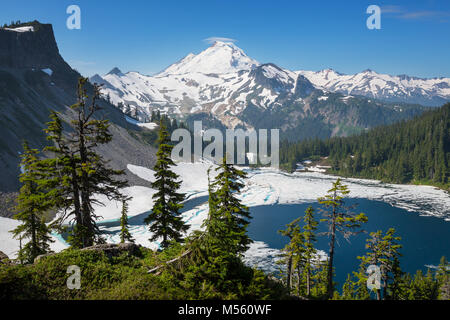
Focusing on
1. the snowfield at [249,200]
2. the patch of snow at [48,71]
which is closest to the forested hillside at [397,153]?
the snowfield at [249,200]

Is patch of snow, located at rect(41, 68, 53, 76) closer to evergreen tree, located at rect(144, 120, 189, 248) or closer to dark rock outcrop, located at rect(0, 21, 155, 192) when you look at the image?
dark rock outcrop, located at rect(0, 21, 155, 192)

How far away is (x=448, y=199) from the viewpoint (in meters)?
92.1

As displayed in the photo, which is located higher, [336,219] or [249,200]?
[336,219]

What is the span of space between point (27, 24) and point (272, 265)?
512ft

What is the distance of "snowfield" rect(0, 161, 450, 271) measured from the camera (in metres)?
47.2

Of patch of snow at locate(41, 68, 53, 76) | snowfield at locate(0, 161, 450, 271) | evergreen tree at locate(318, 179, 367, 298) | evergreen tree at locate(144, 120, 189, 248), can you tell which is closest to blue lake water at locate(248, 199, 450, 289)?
snowfield at locate(0, 161, 450, 271)

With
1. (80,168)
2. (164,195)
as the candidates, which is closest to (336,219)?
(164,195)

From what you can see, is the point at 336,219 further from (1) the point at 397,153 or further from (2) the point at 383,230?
(1) the point at 397,153

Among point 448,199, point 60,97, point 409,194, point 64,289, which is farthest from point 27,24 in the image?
point 448,199

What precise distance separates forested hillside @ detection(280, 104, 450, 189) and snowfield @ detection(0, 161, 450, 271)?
43.9ft

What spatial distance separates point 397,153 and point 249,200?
121m

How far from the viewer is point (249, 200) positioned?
85.8 metres

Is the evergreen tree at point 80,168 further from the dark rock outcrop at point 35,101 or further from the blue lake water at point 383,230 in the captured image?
the dark rock outcrop at point 35,101

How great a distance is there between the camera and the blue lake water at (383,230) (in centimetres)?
4544
